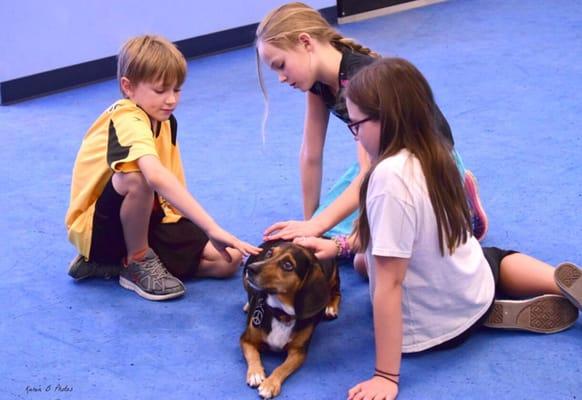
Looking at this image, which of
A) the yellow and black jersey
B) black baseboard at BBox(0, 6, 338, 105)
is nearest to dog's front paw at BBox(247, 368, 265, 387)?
the yellow and black jersey

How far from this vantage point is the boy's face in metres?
2.39

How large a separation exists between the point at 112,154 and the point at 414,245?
0.94 m

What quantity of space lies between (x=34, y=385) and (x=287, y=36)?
1.12 metres

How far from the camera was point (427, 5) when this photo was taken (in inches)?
245

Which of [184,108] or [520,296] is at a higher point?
[520,296]

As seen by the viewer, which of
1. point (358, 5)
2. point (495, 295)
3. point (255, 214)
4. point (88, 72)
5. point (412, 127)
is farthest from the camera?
point (358, 5)

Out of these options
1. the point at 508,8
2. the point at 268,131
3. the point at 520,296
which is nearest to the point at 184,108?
the point at 268,131

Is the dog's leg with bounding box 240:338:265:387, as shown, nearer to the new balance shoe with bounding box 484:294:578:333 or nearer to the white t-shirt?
the white t-shirt

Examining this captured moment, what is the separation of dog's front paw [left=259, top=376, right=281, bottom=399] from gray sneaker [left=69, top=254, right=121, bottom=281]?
0.79m

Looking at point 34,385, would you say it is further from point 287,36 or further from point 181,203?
point 287,36

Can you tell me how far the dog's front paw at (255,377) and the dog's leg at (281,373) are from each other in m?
0.02

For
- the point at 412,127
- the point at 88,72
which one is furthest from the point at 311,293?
the point at 88,72

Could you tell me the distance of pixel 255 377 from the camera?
201cm

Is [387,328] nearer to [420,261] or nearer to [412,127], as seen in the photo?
[420,261]
